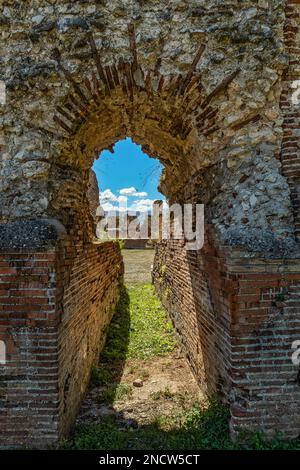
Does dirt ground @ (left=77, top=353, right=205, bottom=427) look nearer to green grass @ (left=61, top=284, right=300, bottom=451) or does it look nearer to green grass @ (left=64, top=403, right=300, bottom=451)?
green grass @ (left=61, top=284, right=300, bottom=451)

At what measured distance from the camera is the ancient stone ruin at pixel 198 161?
296 cm

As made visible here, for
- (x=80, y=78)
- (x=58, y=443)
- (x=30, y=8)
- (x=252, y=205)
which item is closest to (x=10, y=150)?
(x=80, y=78)

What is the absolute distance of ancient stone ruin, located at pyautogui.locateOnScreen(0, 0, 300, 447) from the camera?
2.96 metres

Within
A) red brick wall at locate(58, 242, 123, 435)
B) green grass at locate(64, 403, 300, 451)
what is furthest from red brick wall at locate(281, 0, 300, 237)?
red brick wall at locate(58, 242, 123, 435)

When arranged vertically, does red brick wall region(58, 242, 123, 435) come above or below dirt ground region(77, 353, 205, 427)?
above

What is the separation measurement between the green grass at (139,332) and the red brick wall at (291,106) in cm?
392

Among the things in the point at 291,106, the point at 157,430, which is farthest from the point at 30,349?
the point at 291,106

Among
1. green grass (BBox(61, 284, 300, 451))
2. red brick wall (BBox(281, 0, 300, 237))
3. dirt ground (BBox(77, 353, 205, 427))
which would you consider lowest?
A: dirt ground (BBox(77, 353, 205, 427))

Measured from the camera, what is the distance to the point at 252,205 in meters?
3.34

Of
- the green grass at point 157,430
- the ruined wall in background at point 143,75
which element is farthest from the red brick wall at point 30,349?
the ruined wall in background at point 143,75

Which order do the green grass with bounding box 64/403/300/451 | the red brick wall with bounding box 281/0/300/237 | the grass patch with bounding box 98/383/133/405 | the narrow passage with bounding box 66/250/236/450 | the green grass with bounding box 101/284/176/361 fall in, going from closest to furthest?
the green grass with bounding box 64/403/300/451 → the narrow passage with bounding box 66/250/236/450 → the red brick wall with bounding box 281/0/300/237 → the grass patch with bounding box 98/383/133/405 → the green grass with bounding box 101/284/176/361

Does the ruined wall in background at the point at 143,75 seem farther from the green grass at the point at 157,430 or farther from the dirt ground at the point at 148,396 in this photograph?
the dirt ground at the point at 148,396

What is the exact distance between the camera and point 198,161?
3973 mm

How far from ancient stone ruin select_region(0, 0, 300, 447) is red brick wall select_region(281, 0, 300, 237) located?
1 centimetres
